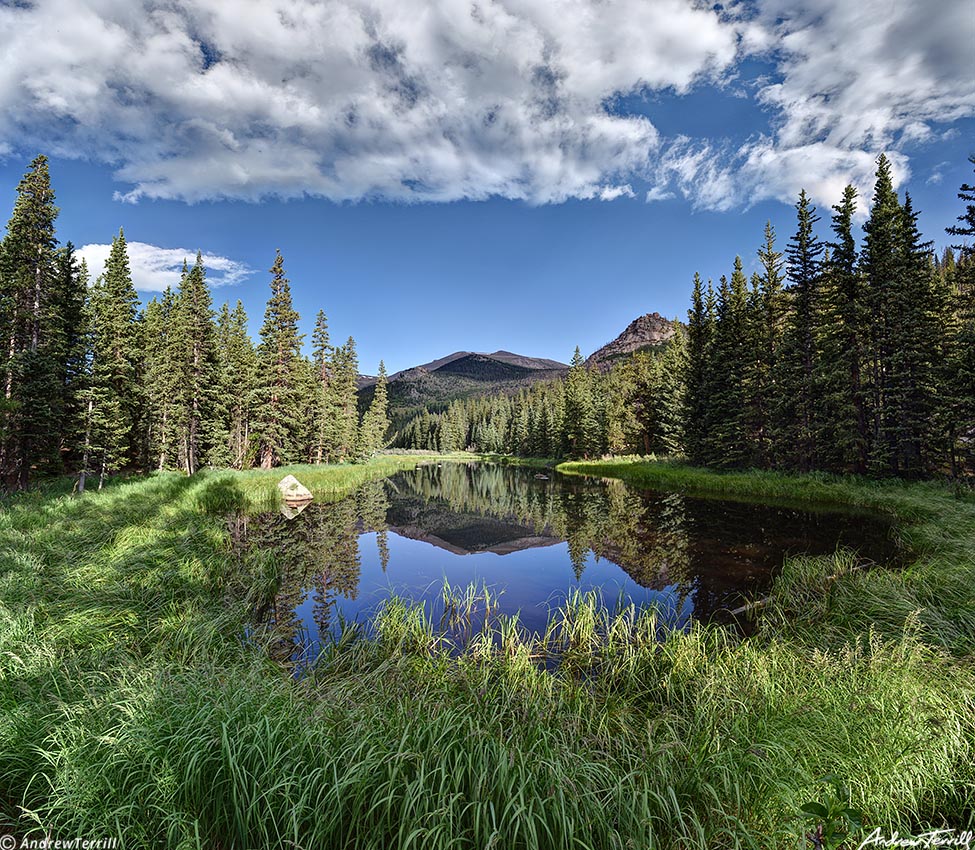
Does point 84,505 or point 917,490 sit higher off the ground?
point 84,505

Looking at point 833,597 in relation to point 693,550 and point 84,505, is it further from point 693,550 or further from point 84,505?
point 84,505

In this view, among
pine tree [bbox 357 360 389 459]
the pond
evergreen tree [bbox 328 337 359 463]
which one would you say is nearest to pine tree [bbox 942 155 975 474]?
the pond

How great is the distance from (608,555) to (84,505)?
61.2 feet

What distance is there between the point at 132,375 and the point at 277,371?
10353mm

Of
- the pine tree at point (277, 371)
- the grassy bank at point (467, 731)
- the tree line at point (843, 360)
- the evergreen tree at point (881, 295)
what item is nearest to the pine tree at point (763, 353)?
the tree line at point (843, 360)

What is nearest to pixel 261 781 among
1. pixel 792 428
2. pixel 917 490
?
pixel 917 490

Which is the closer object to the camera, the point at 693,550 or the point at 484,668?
the point at 484,668

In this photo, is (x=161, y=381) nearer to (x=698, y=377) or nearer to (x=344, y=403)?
(x=344, y=403)

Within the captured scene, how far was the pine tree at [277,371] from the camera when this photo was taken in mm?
37969

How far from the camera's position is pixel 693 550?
14.9 meters

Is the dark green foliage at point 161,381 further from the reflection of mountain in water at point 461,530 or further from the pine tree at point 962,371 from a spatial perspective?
the pine tree at point 962,371

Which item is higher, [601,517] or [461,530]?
[601,517]

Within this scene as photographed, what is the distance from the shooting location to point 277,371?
38656 mm

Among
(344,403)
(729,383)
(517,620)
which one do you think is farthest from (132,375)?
(729,383)
